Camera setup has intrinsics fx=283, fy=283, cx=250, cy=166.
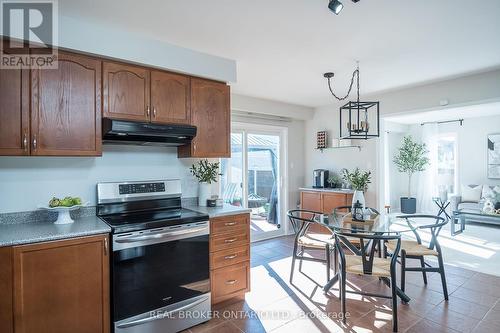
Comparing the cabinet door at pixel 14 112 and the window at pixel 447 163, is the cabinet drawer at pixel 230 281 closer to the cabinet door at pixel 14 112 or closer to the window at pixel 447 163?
the cabinet door at pixel 14 112

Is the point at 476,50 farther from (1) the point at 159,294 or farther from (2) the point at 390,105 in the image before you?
(1) the point at 159,294

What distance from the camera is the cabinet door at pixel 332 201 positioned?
468 centimetres

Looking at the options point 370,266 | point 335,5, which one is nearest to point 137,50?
point 335,5

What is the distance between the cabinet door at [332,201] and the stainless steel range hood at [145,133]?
113 inches

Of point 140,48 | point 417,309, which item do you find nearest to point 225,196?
point 140,48

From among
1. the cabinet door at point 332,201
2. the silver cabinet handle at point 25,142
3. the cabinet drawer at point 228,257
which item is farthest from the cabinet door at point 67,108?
the cabinet door at point 332,201

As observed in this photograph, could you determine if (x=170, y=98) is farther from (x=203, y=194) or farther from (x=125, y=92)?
(x=203, y=194)

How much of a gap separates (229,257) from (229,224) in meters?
0.32

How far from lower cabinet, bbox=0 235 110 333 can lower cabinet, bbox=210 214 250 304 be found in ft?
3.02

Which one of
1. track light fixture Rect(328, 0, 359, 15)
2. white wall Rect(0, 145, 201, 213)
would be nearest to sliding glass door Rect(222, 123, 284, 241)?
white wall Rect(0, 145, 201, 213)

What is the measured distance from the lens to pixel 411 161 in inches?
276

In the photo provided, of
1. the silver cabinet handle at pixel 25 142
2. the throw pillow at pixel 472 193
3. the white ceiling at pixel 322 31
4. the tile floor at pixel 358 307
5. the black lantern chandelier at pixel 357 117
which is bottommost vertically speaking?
the tile floor at pixel 358 307

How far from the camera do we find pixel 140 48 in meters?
2.57

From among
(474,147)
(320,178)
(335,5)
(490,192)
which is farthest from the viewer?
(474,147)
